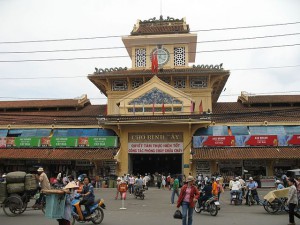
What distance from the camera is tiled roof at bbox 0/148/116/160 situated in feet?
105

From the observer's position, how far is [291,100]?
35.9 metres

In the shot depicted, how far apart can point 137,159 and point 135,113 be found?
5.63 meters

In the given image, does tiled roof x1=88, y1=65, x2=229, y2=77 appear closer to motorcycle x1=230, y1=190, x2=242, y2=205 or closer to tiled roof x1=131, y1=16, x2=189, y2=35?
tiled roof x1=131, y1=16, x2=189, y2=35

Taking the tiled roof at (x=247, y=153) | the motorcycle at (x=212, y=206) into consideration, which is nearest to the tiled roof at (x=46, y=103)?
the tiled roof at (x=247, y=153)

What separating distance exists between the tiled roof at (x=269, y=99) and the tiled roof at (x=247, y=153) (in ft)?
21.2

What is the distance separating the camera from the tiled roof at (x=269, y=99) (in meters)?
36.1

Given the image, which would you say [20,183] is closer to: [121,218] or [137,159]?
[121,218]

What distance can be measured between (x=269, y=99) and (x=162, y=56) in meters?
11.4

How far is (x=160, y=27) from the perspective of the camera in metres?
39.7

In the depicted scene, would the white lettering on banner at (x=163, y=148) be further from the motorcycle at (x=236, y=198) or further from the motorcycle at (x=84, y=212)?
Answer: the motorcycle at (x=84, y=212)

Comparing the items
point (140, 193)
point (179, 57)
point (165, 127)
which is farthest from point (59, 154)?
point (179, 57)

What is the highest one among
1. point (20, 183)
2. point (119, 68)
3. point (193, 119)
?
point (119, 68)

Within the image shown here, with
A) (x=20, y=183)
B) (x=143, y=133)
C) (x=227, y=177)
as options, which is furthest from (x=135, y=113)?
(x=20, y=183)

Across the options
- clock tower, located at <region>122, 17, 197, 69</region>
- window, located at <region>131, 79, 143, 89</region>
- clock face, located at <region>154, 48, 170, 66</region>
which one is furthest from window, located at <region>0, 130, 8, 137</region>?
clock face, located at <region>154, 48, 170, 66</region>
